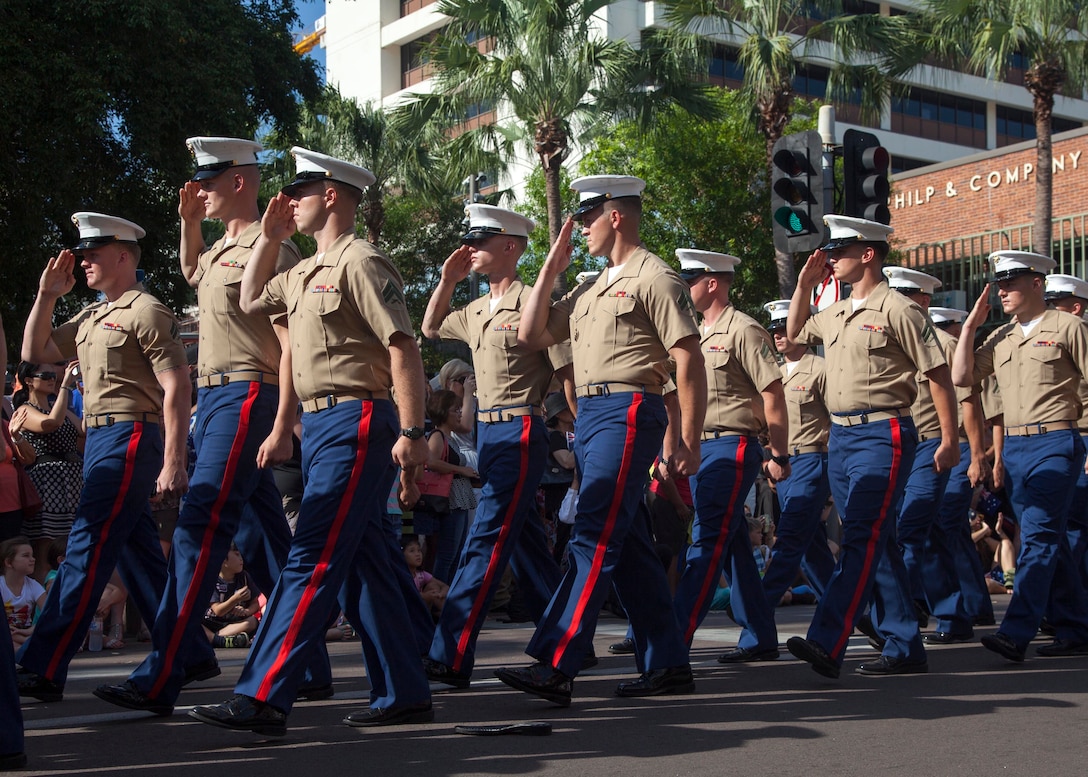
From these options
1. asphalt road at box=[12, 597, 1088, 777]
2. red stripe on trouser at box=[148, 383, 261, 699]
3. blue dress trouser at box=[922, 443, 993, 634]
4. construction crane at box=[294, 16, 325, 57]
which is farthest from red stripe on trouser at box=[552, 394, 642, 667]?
construction crane at box=[294, 16, 325, 57]

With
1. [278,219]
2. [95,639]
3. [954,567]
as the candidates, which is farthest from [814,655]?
[95,639]

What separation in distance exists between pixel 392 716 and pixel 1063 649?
4.44 meters

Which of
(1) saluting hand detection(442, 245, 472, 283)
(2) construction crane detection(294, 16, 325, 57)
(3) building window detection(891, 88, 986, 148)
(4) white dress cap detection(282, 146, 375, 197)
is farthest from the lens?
(2) construction crane detection(294, 16, 325, 57)

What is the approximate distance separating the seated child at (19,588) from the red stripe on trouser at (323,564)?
4.12 metres

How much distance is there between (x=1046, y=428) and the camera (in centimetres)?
834

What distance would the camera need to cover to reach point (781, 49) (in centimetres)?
2650

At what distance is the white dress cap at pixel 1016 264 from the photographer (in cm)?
860

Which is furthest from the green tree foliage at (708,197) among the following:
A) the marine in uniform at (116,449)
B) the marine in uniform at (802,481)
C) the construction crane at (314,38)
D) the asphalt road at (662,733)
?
the construction crane at (314,38)

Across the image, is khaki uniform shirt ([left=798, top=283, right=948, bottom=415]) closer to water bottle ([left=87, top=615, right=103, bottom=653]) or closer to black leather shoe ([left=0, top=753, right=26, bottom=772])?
black leather shoe ([left=0, top=753, right=26, bottom=772])

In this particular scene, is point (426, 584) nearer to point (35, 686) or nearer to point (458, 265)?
point (458, 265)

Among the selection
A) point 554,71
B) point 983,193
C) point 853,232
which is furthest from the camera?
point 983,193

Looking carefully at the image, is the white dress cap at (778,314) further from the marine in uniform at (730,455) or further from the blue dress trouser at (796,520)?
the marine in uniform at (730,455)

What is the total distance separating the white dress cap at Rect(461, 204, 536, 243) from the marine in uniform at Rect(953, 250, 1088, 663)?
2.97 m

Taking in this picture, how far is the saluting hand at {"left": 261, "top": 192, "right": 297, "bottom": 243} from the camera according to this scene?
19.7ft
